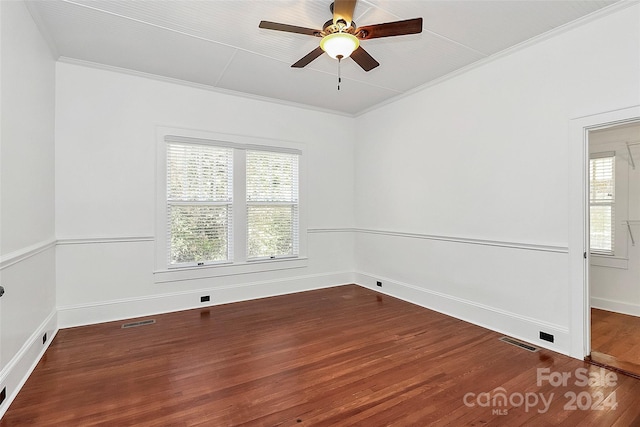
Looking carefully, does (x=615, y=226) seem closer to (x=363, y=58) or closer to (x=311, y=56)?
(x=363, y=58)

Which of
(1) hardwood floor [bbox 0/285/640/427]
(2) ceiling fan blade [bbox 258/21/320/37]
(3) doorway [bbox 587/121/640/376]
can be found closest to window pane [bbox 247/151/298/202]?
(1) hardwood floor [bbox 0/285/640/427]

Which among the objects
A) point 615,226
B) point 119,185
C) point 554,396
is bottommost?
point 554,396

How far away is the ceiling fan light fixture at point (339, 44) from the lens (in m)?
2.34

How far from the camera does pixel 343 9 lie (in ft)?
7.49

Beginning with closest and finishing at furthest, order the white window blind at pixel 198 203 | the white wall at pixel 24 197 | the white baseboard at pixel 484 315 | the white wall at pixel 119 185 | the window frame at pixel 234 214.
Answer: the white wall at pixel 24 197 → the white baseboard at pixel 484 315 → the white wall at pixel 119 185 → the window frame at pixel 234 214 → the white window blind at pixel 198 203

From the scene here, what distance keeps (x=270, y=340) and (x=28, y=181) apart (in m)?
2.50

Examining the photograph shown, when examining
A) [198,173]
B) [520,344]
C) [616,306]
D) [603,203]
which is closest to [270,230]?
[198,173]

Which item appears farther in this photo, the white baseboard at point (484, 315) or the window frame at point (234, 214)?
the window frame at point (234, 214)

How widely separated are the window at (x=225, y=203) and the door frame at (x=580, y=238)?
11.1ft

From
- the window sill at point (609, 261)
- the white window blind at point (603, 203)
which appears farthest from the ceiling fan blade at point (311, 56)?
the window sill at point (609, 261)

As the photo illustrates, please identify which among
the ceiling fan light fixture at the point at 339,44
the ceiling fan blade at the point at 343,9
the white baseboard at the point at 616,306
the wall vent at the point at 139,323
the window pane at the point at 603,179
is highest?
the ceiling fan blade at the point at 343,9

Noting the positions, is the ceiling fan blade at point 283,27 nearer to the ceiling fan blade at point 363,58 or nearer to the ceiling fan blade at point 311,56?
the ceiling fan blade at point 311,56

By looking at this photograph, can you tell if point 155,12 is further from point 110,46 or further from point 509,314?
point 509,314

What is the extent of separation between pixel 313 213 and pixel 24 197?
11.3 ft
